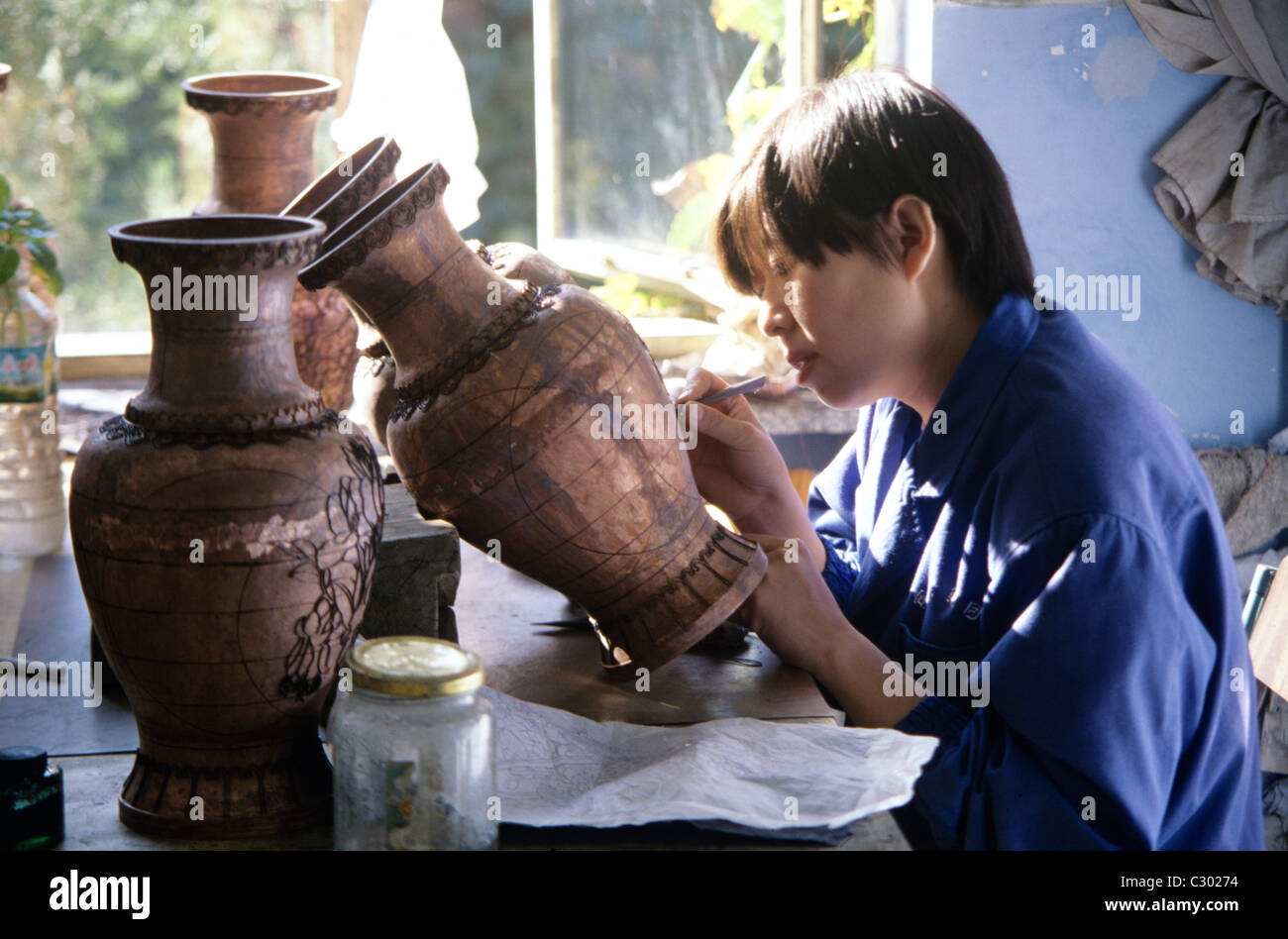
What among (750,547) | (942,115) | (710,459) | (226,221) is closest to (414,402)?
(226,221)

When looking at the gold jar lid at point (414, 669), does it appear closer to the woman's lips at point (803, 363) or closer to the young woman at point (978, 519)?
the young woman at point (978, 519)

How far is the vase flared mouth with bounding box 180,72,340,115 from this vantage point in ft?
5.70

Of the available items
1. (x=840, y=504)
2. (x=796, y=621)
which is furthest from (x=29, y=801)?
(x=840, y=504)

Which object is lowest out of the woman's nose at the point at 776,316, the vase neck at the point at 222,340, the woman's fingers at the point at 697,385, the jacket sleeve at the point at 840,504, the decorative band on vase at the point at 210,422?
the jacket sleeve at the point at 840,504

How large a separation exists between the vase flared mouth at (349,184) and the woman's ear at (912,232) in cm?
57

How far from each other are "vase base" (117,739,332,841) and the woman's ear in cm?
88

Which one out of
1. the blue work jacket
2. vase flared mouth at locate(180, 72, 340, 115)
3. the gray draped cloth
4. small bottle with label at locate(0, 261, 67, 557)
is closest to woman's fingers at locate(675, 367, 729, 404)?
the blue work jacket

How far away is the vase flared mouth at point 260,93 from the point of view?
1.74 m

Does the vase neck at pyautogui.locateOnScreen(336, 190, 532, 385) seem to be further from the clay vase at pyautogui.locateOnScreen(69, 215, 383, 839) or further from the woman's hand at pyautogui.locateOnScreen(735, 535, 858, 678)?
the woman's hand at pyautogui.locateOnScreen(735, 535, 858, 678)

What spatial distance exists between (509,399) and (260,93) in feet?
3.00

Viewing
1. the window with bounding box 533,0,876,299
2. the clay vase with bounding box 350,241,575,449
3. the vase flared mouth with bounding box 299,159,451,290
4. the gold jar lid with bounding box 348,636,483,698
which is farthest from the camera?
the window with bounding box 533,0,876,299

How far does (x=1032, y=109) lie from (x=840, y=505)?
1.63 m

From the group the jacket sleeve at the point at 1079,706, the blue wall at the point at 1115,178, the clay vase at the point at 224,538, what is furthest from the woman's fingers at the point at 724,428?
the blue wall at the point at 1115,178
